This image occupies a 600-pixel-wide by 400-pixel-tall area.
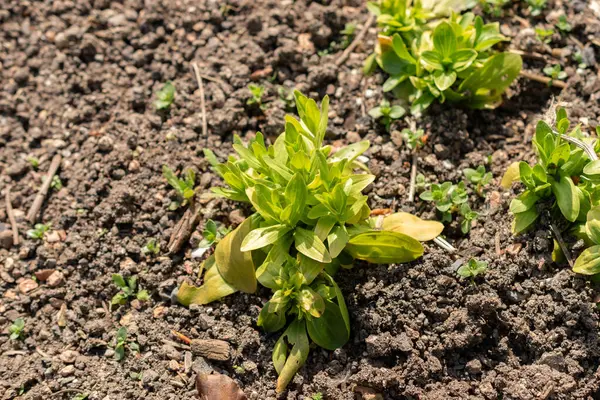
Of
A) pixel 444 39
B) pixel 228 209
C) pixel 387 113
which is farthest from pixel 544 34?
pixel 228 209

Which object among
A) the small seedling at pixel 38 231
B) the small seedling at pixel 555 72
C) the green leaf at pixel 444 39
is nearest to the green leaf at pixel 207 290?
the small seedling at pixel 38 231

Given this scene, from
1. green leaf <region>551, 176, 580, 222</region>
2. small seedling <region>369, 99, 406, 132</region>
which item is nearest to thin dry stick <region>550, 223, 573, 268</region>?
green leaf <region>551, 176, 580, 222</region>

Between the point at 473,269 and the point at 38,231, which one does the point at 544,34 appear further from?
the point at 38,231

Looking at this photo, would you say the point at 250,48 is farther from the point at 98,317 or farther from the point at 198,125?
the point at 98,317

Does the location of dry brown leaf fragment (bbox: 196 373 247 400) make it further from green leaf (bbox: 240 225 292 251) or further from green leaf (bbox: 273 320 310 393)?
green leaf (bbox: 240 225 292 251)

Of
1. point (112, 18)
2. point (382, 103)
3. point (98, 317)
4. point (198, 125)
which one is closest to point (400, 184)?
point (382, 103)

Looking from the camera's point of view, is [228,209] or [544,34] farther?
[544,34]
